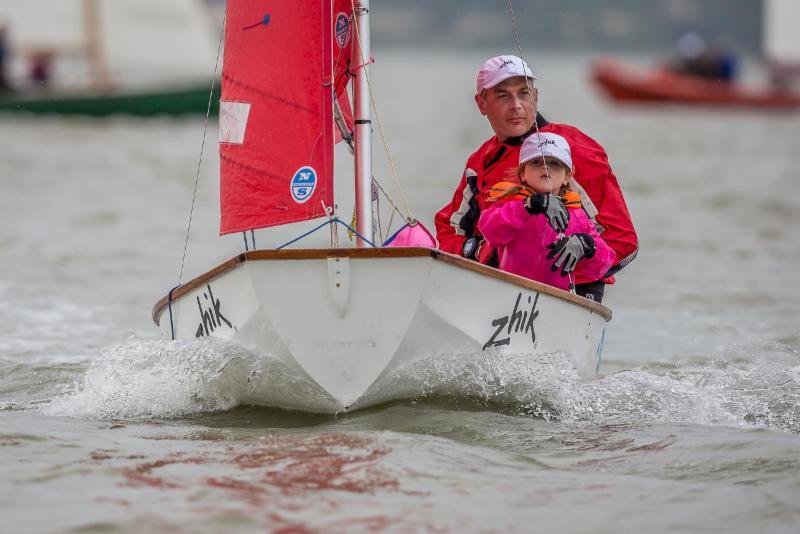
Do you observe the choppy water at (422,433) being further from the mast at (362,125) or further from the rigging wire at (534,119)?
the mast at (362,125)

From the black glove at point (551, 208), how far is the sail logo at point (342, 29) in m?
1.02

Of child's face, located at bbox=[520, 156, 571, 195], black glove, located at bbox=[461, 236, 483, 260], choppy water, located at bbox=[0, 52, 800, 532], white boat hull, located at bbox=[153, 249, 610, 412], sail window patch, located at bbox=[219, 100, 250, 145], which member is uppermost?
sail window patch, located at bbox=[219, 100, 250, 145]

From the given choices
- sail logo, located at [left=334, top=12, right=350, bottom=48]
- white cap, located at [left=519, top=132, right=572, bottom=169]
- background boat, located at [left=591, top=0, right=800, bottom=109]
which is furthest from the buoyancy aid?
background boat, located at [left=591, top=0, right=800, bottom=109]

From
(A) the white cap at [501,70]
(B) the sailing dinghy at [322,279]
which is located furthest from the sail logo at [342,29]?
(A) the white cap at [501,70]

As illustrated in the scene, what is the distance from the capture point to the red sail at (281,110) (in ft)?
18.6

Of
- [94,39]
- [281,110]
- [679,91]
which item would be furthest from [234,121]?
[679,91]

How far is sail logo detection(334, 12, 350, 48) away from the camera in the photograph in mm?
5715

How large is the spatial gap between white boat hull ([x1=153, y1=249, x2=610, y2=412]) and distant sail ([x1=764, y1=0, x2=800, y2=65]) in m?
35.6

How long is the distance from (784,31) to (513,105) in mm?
34871

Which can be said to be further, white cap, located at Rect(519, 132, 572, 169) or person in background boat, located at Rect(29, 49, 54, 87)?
person in background boat, located at Rect(29, 49, 54, 87)

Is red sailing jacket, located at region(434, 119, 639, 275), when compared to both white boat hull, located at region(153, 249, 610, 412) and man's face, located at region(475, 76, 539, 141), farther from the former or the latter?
white boat hull, located at region(153, 249, 610, 412)

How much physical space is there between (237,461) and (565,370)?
168cm

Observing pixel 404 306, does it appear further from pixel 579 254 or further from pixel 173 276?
pixel 173 276

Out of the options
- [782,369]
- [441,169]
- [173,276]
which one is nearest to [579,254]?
[782,369]
